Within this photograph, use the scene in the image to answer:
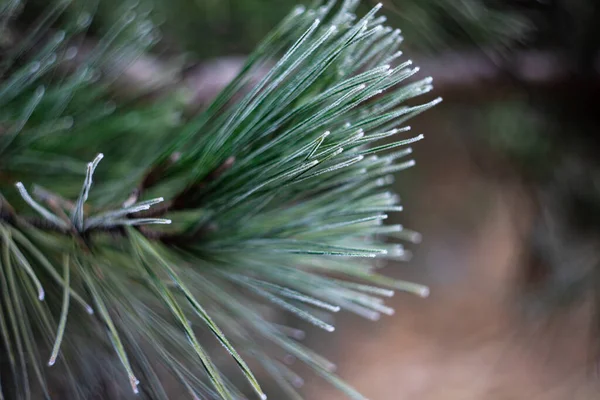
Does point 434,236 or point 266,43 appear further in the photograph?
point 434,236

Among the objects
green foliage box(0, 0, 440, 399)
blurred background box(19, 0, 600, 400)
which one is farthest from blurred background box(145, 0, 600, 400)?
green foliage box(0, 0, 440, 399)

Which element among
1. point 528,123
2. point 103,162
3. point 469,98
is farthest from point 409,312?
point 103,162

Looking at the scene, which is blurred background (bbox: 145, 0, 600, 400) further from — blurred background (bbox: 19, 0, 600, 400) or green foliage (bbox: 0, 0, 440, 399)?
green foliage (bbox: 0, 0, 440, 399)

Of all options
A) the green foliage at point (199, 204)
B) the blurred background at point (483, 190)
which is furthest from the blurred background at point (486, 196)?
the green foliage at point (199, 204)

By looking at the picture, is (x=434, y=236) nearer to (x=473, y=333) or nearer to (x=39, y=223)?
(x=473, y=333)

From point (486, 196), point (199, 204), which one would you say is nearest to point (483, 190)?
point (486, 196)

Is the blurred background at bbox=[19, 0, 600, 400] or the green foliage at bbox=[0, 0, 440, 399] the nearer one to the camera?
the green foliage at bbox=[0, 0, 440, 399]
